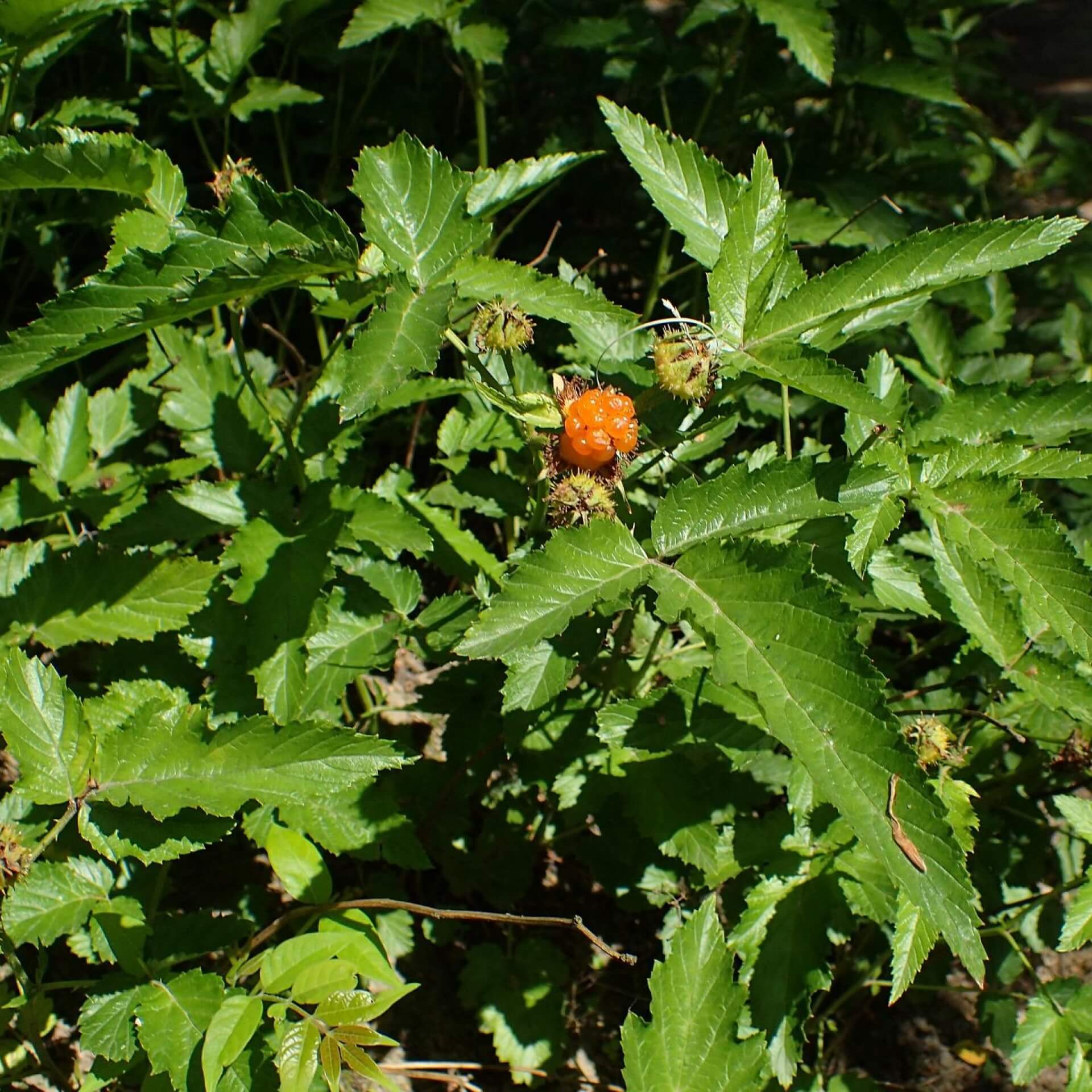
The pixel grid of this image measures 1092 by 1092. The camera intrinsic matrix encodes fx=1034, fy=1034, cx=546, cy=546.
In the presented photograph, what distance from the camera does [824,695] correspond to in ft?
4.32

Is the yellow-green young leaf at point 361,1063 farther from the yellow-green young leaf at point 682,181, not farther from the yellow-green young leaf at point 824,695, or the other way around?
the yellow-green young leaf at point 682,181

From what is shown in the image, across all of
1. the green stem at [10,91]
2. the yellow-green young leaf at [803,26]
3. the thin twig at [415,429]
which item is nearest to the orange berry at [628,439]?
the thin twig at [415,429]

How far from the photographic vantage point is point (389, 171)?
1.66 m

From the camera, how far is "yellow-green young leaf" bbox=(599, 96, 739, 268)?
173 cm

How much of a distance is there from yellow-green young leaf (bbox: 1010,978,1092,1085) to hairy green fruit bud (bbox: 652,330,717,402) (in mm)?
1483

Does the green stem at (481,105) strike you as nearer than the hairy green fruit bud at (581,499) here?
No

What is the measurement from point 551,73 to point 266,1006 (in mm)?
2983

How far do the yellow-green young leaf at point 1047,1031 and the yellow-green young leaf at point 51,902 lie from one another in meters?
1.76

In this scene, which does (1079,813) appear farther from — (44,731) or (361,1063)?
(44,731)

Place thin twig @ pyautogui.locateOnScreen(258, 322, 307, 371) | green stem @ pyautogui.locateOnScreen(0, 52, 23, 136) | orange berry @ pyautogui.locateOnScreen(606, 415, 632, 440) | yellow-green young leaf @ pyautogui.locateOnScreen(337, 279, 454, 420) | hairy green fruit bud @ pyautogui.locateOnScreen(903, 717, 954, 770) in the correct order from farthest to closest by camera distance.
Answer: thin twig @ pyautogui.locateOnScreen(258, 322, 307, 371), green stem @ pyautogui.locateOnScreen(0, 52, 23, 136), hairy green fruit bud @ pyautogui.locateOnScreen(903, 717, 954, 770), orange berry @ pyautogui.locateOnScreen(606, 415, 632, 440), yellow-green young leaf @ pyautogui.locateOnScreen(337, 279, 454, 420)

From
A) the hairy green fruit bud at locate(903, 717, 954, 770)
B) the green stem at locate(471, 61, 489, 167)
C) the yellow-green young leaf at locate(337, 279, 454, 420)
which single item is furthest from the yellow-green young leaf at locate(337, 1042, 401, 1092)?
the green stem at locate(471, 61, 489, 167)

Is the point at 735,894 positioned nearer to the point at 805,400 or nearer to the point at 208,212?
the point at 805,400

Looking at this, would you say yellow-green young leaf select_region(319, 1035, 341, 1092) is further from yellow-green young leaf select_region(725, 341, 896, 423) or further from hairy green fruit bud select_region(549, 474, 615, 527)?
yellow-green young leaf select_region(725, 341, 896, 423)

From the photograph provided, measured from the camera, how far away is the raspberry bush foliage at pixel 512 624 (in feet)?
4.93
